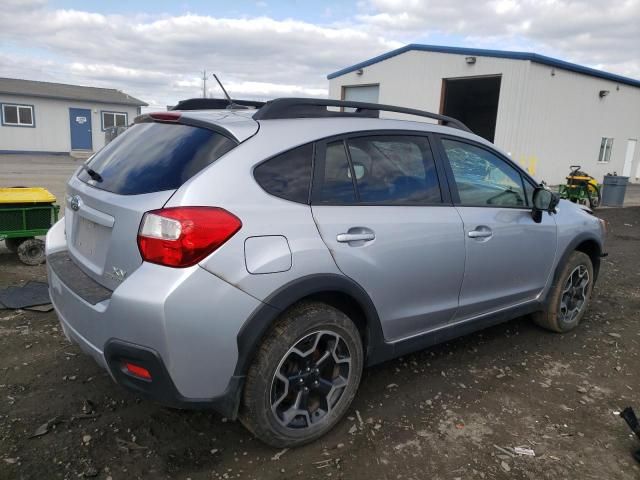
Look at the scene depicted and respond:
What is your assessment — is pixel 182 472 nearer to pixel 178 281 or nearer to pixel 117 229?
pixel 178 281

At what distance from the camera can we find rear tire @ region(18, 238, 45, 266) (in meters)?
5.61

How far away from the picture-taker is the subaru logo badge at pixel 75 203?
2730mm

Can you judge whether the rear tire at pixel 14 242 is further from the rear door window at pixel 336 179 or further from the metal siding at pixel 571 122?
the metal siding at pixel 571 122

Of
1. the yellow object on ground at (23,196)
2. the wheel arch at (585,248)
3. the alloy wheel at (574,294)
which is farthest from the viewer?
the yellow object on ground at (23,196)

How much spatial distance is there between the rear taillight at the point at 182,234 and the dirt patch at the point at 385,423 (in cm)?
111

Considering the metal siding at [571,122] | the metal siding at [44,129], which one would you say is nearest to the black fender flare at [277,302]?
the metal siding at [571,122]

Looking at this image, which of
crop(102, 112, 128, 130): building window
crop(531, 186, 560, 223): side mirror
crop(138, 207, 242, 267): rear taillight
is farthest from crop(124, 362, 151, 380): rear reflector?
crop(102, 112, 128, 130): building window

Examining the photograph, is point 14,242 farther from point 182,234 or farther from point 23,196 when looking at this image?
point 182,234

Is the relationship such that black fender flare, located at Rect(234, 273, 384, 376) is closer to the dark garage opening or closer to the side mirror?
the side mirror

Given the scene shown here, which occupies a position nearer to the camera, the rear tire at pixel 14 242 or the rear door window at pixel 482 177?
the rear door window at pixel 482 177

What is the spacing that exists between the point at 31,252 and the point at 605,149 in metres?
22.9

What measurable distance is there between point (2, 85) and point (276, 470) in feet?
109

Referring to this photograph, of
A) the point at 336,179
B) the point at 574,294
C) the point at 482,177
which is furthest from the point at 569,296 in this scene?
the point at 336,179

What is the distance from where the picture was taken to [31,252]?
18.6 feet
